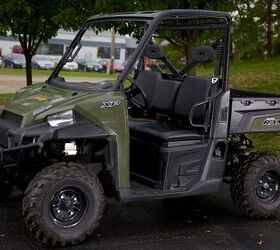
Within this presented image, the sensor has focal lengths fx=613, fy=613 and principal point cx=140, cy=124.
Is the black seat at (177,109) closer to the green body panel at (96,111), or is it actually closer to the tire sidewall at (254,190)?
the green body panel at (96,111)

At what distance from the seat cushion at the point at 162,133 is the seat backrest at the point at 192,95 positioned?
18 centimetres

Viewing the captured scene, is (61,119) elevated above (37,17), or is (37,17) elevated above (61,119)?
(37,17)

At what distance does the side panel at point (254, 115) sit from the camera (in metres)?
5.59

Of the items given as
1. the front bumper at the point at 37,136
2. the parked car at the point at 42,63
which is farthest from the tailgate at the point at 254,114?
the parked car at the point at 42,63

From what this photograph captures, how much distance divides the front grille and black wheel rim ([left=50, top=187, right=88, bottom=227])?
2.05ft

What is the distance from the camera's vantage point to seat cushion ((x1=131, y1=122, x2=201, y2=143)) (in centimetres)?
530

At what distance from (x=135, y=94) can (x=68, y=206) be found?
4.96 ft

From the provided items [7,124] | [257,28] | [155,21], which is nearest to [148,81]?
[155,21]

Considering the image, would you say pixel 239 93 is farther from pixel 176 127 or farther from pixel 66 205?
pixel 66 205

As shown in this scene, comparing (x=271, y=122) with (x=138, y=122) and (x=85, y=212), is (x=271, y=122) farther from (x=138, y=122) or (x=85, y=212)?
(x=85, y=212)

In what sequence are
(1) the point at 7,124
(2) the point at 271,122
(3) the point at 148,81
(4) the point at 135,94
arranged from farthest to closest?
(3) the point at 148,81, (4) the point at 135,94, (2) the point at 271,122, (1) the point at 7,124

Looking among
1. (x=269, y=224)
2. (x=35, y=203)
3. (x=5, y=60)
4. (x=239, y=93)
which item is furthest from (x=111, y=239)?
(x=5, y=60)

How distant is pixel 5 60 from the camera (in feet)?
138

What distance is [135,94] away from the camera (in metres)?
5.97
